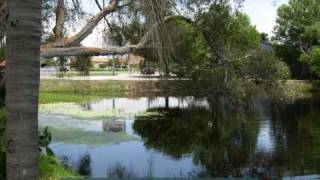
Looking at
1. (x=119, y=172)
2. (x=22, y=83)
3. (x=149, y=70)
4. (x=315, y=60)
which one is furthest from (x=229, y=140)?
(x=315, y=60)

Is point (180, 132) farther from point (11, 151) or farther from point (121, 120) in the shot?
point (11, 151)

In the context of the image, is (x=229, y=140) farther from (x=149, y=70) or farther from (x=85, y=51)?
(x=149, y=70)

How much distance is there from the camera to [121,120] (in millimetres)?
26688

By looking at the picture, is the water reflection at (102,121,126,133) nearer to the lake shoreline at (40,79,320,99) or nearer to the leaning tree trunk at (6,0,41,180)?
the lake shoreline at (40,79,320,99)

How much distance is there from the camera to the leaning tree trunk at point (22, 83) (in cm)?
355

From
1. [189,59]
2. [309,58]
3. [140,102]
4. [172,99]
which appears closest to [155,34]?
[189,59]

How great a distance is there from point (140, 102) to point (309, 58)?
88.1 ft

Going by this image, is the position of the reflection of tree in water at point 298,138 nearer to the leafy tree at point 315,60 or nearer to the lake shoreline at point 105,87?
the lake shoreline at point 105,87

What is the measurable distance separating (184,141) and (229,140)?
1.78 m

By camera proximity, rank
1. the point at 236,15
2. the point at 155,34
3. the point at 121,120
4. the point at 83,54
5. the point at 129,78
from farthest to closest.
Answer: the point at 129,78 → the point at 121,120 → the point at 236,15 → the point at 83,54 → the point at 155,34

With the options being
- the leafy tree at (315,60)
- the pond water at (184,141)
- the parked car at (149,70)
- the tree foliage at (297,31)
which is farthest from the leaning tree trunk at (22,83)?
the tree foliage at (297,31)

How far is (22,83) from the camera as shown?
3.55 meters

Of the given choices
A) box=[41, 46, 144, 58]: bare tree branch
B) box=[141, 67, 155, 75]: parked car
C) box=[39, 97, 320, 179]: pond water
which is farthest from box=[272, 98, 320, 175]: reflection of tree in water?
box=[141, 67, 155, 75]: parked car

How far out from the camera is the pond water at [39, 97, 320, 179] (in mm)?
15539
